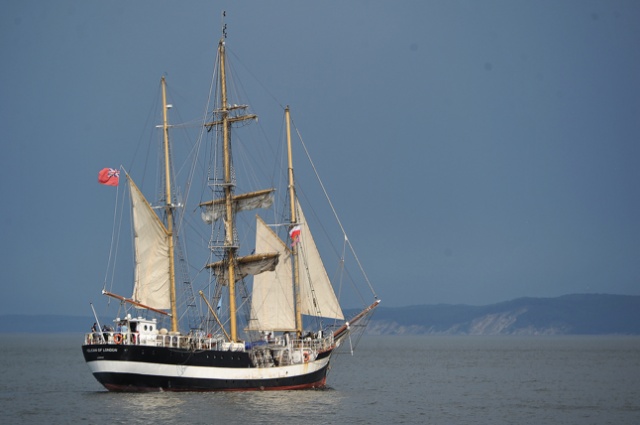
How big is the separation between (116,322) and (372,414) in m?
18.7

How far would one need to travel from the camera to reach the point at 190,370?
63500mm

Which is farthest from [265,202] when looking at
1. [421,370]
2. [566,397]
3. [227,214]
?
[421,370]

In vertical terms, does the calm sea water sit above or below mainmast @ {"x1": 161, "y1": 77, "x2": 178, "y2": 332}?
below

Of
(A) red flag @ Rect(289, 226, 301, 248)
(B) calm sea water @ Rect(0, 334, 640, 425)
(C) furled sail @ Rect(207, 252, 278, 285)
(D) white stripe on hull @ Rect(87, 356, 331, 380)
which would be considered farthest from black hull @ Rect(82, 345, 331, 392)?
(A) red flag @ Rect(289, 226, 301, 248)

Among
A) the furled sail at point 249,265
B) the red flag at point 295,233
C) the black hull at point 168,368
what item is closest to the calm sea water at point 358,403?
the black hull at point 168,368

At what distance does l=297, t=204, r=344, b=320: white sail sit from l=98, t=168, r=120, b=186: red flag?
579 inches

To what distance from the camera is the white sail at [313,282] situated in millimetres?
73938

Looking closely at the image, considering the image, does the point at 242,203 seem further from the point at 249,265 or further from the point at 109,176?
the point at 109,176

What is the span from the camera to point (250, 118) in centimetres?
7275

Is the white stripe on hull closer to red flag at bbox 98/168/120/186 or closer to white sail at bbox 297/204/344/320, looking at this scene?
white sail at bbox 297/204/344/320

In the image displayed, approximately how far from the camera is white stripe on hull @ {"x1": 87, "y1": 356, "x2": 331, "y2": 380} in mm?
62375

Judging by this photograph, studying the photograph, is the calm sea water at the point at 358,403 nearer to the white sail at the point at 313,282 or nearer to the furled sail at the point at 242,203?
the white sail at the point at 313,282

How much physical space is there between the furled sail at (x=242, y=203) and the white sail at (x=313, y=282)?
3766mm

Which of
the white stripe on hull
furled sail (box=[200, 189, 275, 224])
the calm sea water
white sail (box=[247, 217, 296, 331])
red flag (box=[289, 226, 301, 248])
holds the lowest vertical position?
the calm sea water
